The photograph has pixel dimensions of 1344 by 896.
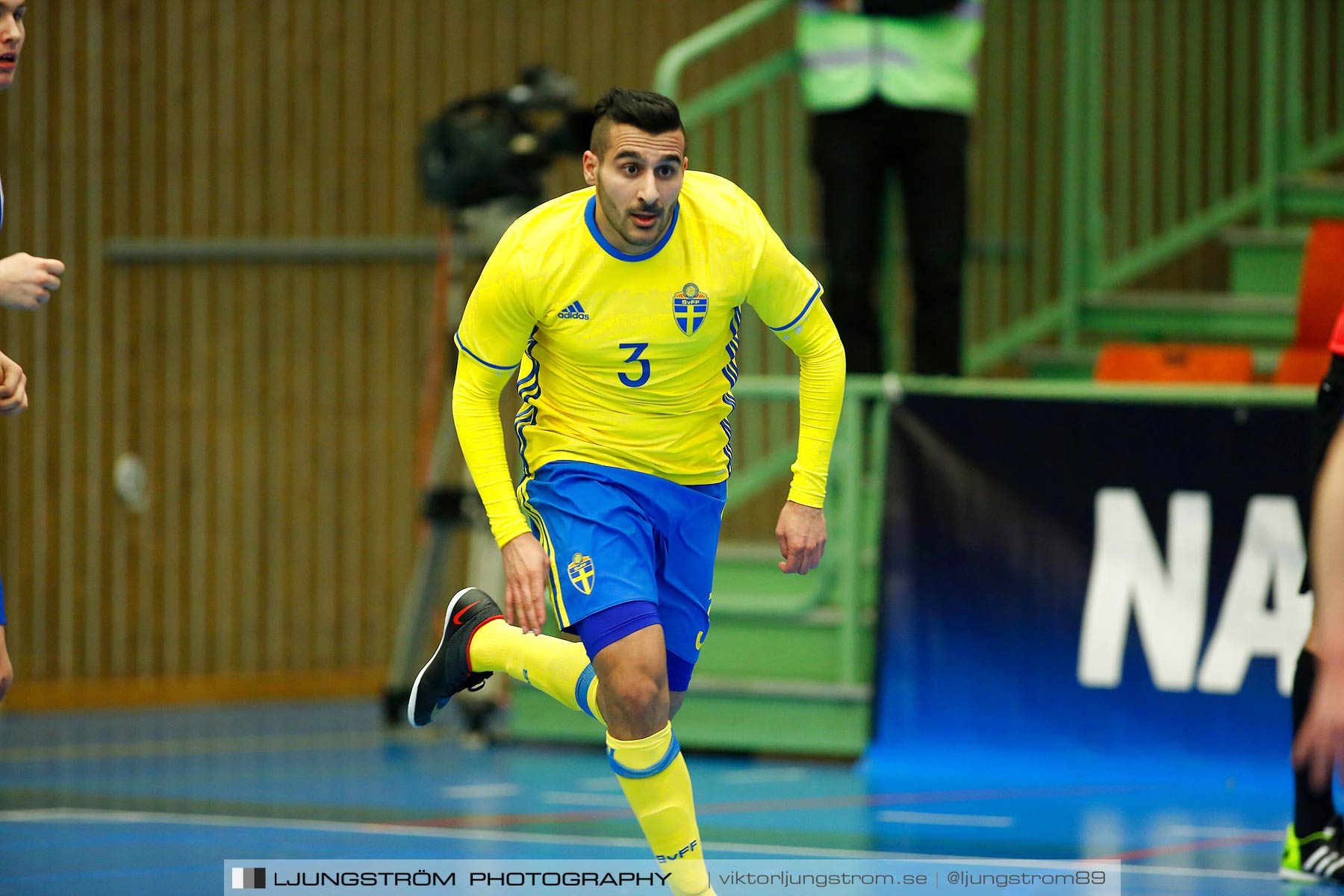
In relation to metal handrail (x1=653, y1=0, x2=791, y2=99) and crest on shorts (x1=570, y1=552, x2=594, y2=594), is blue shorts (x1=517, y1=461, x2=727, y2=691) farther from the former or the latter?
metal handrail (x1=653, y1=0, x2=791, y2=99)

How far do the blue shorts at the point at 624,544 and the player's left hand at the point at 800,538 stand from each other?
0.62ft

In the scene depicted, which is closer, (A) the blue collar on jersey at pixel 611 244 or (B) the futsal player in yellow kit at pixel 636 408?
(B) the futsal player in yellow kit at pixel 636 408

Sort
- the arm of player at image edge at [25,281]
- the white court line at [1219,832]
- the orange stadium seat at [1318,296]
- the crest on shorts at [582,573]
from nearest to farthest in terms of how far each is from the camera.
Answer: the arm of player at image edge at [25,281] < the crest on shorts at [582,573] < the white court line at [1219,832] < the orange stadium seat at [1318,296]

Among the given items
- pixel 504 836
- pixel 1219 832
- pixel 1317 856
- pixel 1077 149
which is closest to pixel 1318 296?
pixel 1077 149

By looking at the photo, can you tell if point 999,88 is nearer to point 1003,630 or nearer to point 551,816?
point 1003,630

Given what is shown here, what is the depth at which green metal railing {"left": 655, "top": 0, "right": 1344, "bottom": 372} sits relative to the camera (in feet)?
33.1

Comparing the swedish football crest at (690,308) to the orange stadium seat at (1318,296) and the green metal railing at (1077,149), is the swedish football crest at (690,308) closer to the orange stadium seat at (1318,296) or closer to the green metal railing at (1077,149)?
the green metal railing at (1077,149)

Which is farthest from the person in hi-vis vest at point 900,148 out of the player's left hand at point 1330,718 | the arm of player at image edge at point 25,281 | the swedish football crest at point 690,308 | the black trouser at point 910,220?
the player's left hand at point 1330,718

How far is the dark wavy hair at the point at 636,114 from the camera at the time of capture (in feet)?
15.6

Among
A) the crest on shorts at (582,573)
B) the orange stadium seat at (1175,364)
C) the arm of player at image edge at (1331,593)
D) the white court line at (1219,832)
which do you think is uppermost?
the orange stadium seat at (1175,364)

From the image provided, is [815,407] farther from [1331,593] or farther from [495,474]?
[1331,593]

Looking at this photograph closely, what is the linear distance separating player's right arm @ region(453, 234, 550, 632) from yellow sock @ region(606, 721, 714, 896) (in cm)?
42

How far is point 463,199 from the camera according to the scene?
951 centimetres

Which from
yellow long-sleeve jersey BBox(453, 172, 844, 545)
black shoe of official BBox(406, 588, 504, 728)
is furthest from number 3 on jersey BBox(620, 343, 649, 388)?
black shoe of official BBox(406, 588, 504, 728)
